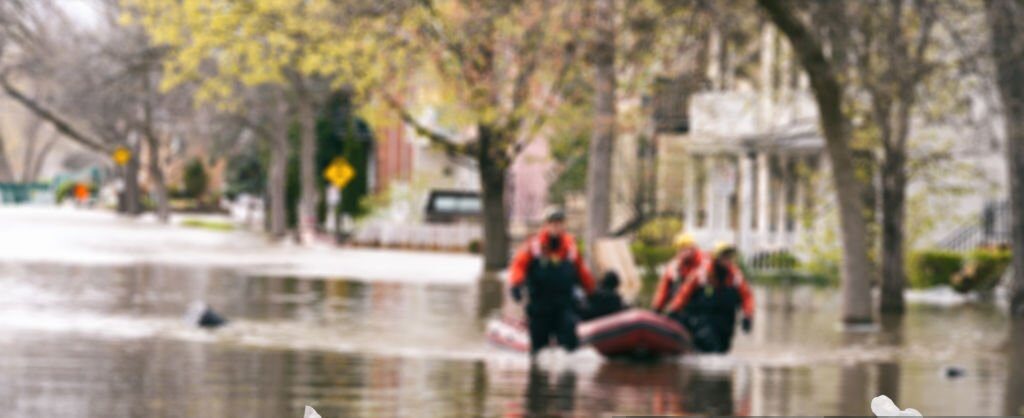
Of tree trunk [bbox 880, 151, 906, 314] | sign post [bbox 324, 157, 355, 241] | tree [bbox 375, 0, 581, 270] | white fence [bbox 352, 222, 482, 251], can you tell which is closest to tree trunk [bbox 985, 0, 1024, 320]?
tree trunk [bbox 880, 151, 906, 314]

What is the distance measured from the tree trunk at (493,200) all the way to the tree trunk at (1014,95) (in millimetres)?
12609

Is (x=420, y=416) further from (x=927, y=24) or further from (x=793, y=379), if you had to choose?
(x=927, y=24)

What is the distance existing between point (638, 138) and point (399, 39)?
1736 centimetres

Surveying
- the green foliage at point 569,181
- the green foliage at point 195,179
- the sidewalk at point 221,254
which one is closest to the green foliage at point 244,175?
the sidewalk at point 221,254

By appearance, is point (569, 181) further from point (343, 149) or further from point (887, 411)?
point (887, 411)

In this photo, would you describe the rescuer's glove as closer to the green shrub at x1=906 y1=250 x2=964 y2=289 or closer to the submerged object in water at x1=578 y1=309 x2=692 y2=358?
the submerged object in water at x1=578 y1=309 x2=692 y2=358

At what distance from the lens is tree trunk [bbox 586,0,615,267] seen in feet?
100

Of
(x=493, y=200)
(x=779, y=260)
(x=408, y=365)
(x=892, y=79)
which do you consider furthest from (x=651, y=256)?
(x=408, y=365)

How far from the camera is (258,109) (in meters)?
62.9

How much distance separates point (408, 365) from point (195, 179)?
9298 centimetres

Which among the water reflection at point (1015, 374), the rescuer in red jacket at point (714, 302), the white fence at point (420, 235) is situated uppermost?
the white fence at point (420, 235)

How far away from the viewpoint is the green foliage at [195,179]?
363ft

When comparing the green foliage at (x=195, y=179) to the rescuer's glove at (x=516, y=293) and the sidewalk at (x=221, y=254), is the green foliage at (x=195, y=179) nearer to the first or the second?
the sidewalk at (x=221, y=254)

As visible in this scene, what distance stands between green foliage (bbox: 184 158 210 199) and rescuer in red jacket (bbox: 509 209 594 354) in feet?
304
